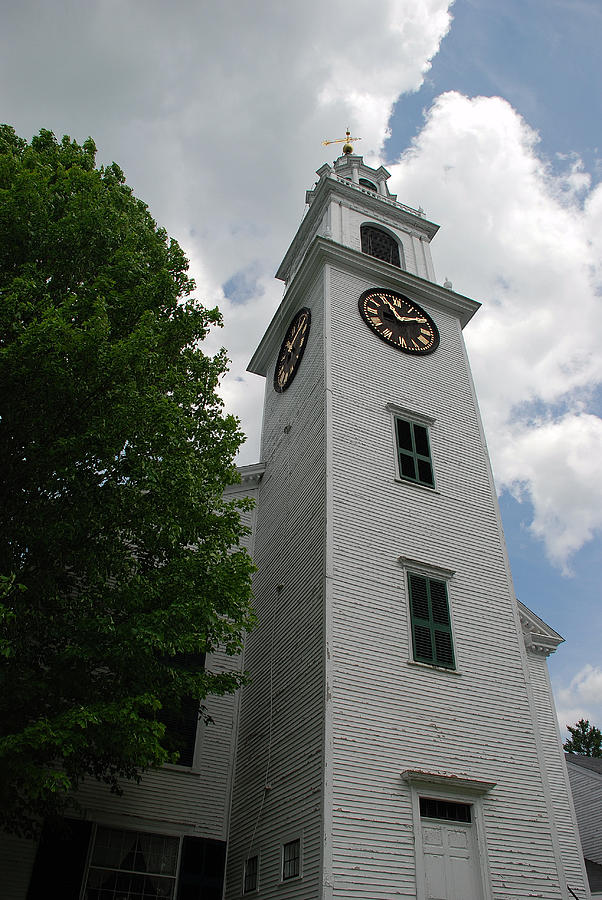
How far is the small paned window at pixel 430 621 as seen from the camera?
12422 mm

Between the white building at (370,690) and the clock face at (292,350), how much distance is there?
0.39 meters

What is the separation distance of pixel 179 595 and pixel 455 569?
659 centimetres

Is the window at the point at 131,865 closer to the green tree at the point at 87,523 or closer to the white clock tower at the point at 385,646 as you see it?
the white clock tower at the point at 385,646

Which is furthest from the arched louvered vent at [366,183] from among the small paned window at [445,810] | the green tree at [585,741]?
the green tree at [585,741]

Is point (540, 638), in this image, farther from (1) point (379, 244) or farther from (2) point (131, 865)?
(1) point (379, 244)

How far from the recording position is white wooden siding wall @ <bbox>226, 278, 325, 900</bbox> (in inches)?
428

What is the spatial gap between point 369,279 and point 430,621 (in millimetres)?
10267

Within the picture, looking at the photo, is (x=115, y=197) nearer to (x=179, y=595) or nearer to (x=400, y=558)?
(x=179, y=595)

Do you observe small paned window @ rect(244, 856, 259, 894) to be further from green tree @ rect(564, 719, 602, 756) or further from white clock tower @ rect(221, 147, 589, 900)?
green tree @ rect(564, 719, 602, 756)

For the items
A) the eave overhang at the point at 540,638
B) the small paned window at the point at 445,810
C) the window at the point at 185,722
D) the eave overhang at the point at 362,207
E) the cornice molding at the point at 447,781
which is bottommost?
the small paned window at the point at 445,810

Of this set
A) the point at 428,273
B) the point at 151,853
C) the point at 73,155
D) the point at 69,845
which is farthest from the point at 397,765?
the point at 428,273

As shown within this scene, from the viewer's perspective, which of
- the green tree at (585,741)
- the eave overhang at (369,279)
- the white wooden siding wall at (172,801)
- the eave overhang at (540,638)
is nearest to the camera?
the white wooden siding wall at (172,801)

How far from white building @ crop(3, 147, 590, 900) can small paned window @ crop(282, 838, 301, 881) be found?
0.12ft

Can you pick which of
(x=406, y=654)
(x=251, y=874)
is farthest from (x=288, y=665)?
(x=251, y=874)
